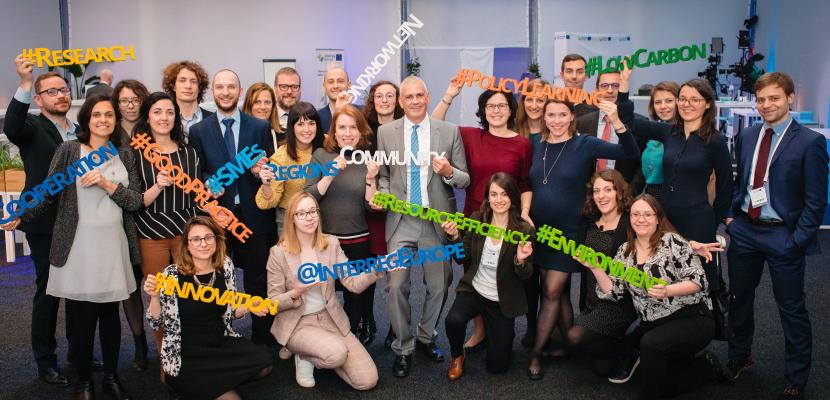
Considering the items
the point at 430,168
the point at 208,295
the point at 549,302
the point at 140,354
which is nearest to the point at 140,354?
the point at 140,354

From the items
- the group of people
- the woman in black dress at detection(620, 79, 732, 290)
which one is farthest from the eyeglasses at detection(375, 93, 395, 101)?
the woman in black dress at detection(620, 79, 732, 290)

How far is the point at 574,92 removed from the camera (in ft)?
11.3

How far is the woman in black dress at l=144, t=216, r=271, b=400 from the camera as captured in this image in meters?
3.22

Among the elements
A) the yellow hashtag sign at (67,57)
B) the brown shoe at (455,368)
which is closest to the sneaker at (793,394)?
the brown shoe at (455,368)

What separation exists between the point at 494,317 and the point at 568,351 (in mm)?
531

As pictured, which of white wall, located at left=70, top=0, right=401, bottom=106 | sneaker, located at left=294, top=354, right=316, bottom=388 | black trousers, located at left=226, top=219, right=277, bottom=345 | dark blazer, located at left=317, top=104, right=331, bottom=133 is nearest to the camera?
sneaker, located at left=294, top=354, right=316, bottom=388

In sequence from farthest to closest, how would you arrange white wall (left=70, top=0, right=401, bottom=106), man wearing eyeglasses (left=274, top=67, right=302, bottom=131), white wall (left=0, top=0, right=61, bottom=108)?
white wall (left=70, top=0, right=401, bottom=106), white wall (left=0, top=0, right=61, bottom=108), man wearing eyeglasses (left=274, top=67, right=302, bottom=131)

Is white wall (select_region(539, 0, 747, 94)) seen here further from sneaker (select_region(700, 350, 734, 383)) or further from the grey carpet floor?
sneaker (select_region(700, 350, 734, 383))

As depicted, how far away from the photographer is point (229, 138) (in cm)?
377

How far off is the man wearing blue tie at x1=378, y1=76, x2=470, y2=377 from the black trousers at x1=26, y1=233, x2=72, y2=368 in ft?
5.35

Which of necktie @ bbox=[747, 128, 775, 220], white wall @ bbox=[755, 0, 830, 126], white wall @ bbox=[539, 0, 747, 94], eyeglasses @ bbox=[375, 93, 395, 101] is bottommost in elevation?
necktie @ bbox=[747, 128, 775, 220]

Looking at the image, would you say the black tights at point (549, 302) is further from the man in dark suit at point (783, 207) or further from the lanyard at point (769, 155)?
the lanyard at point (769, 155)

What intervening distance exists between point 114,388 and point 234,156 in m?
1.29

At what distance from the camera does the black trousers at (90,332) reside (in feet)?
10.7
